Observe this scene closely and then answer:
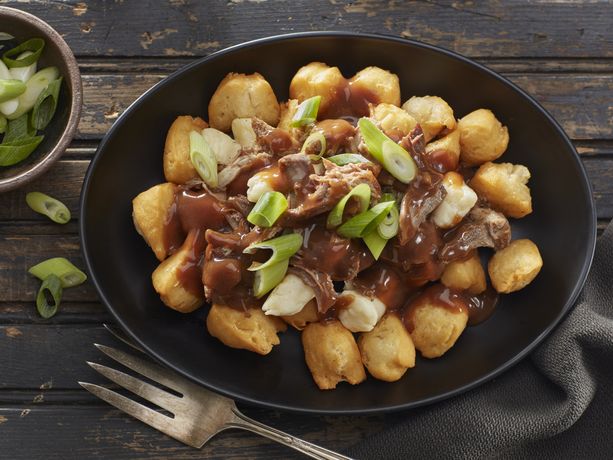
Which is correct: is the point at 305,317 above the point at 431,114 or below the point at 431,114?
below

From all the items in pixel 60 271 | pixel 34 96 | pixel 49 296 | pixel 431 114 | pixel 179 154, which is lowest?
pixel 49 296

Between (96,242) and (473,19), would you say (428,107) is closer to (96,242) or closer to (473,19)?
(473,19)

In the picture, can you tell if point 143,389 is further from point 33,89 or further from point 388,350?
point 33,89

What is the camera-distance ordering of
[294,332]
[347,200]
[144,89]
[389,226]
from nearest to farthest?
[347,200] < [389,226] < [294,332] < [144,89]

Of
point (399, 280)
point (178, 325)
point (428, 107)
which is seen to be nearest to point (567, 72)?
point (428, 107)

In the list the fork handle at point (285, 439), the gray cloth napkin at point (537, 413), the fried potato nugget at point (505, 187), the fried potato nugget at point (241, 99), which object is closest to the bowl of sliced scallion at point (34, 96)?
the fried potato nugget at point (241, 99)

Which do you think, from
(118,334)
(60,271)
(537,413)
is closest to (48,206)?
(60,271)

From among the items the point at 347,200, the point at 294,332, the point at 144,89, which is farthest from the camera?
the point at 144,89
